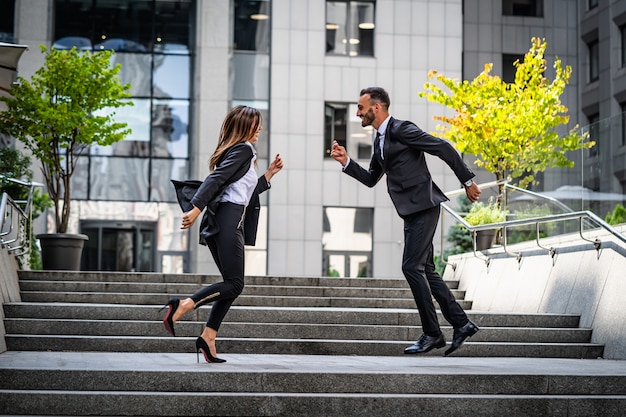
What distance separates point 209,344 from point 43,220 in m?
21.9

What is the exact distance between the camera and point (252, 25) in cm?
3027

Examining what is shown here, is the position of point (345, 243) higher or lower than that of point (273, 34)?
lower

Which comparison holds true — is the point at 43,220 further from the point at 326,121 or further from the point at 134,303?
the point at 134,303

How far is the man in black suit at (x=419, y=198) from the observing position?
7.89 metres

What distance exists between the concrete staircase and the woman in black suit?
18.1 inches

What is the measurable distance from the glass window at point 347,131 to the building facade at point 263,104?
0.12 feet

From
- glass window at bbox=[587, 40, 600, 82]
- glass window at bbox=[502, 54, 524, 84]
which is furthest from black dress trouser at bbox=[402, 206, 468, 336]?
glass window at bbox=[502, 54, 524, 84]

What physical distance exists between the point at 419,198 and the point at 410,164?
31cm

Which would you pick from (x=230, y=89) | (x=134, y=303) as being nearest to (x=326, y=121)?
(x=230, y=89)

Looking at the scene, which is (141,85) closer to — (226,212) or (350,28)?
(350,28)

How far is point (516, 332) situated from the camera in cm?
1059

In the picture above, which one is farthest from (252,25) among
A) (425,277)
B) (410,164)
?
(425,277)

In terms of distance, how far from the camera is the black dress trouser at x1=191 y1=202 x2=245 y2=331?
7.75 meters

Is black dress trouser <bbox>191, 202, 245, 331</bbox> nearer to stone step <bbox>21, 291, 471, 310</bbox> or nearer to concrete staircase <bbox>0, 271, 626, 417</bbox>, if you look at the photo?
concrete staircase <bbox>0, 271, 626, 417</bbox>
